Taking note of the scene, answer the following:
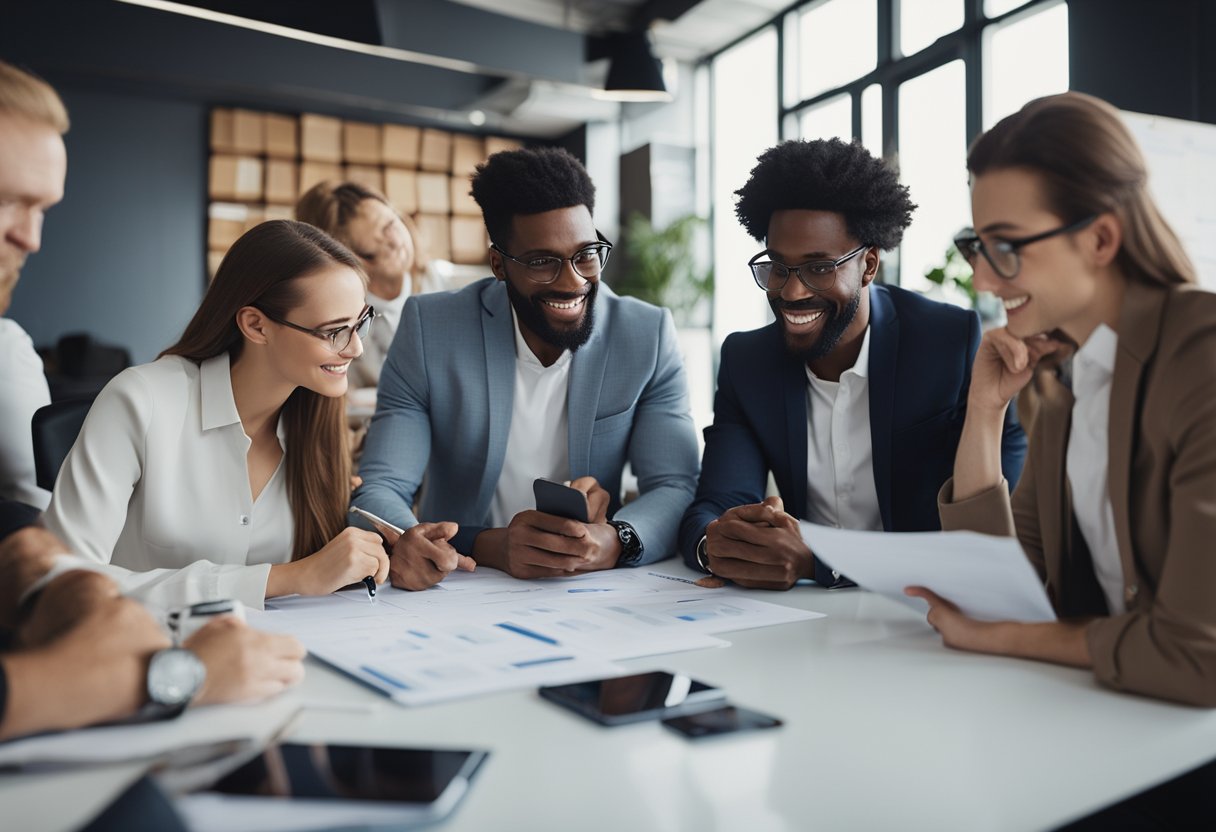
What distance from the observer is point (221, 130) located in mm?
8352

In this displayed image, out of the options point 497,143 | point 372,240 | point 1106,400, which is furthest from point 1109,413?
point 497,143

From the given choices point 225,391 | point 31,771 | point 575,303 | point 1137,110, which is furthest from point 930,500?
point 1137,110

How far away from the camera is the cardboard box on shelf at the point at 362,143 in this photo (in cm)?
885

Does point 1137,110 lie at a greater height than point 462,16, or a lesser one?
lesser

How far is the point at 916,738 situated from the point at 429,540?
3.34 feet

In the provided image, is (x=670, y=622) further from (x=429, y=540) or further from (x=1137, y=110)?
(x=1137, y=110)

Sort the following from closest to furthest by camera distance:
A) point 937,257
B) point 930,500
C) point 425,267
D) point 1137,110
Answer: point 930,500 < point 425,267 < point 1137,110 < point 937,257

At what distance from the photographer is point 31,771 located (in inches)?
33.5

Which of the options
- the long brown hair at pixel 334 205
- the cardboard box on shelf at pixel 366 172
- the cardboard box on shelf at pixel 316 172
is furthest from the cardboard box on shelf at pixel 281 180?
the long brown hair at pixel 334 205

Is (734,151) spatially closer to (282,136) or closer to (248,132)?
(282,136)

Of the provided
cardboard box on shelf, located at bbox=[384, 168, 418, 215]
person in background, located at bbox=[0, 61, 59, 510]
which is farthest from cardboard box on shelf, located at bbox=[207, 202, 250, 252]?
person in background, located at bbox=[0, 61, 59, 510]

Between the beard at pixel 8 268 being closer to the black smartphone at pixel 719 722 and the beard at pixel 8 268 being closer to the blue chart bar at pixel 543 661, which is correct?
the blue chart bar at pixel 543 661

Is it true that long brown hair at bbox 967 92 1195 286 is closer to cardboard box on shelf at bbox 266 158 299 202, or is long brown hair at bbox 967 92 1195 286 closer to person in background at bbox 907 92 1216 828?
person in background at bbox 907 92 1216 828

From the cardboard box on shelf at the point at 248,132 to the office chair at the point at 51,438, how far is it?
280 inches
